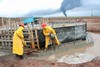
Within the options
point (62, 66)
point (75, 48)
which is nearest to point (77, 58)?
point (62, 66)

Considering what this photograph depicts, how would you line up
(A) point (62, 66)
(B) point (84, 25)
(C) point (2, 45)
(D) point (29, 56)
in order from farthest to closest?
(B) point (84, 25) < (C) point (2, 45) < (D) point (29, 56) < (A) point (62, 66)

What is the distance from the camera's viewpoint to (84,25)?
2073 centimetres

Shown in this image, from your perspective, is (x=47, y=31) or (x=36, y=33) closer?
(x=47, y=31)

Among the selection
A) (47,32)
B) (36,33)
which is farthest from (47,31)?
(36,33)

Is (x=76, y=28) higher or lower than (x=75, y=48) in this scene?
higher

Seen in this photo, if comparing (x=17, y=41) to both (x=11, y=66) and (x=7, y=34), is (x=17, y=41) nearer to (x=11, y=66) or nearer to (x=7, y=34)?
(x=11, y=66)

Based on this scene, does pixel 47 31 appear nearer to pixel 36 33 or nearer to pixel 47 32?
pixel 47 32

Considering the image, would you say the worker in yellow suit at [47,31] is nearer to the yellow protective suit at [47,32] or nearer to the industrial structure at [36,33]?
the yellow protective suit at [47,32]

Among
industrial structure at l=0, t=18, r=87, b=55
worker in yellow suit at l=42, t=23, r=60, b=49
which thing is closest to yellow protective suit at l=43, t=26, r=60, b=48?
worker in yellow suit at l=42, t=23, r=60, b=49

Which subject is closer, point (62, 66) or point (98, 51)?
point (62, 66)

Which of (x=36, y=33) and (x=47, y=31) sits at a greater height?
(x=47, y=31)

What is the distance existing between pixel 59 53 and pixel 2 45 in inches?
150

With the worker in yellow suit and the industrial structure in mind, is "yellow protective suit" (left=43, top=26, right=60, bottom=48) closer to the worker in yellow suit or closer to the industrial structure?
the worker in yellow suit

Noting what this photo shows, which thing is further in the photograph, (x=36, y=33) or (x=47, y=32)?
(x=36, y=33)
